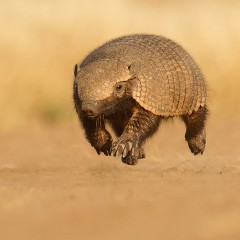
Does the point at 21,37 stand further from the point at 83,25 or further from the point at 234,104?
the point at 234,104

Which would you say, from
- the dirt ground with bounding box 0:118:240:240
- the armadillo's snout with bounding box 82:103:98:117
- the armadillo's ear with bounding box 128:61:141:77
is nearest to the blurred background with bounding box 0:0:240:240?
the dirt ground with bounding box 0:118:240:240

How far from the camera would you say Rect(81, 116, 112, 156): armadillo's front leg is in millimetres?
9648

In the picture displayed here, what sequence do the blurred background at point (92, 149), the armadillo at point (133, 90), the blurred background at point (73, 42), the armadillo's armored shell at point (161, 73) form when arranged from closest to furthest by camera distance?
the blurred background at point (92, 149) → the armadillo at point (133, 90) → the armadillo's armored shell at point (161, 73) → the blurred background at point (73, 42)

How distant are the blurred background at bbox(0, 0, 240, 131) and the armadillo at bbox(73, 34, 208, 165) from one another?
19.0 feet

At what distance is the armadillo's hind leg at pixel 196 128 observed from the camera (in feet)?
34.1

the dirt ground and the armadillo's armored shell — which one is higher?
the armadillo's armored shell

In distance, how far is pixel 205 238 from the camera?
16.0 ft

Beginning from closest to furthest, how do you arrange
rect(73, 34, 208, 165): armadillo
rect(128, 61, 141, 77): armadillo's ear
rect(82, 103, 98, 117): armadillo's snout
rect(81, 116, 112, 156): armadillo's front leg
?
rect(82, 103, 98, 117): armadillo's snout → rect(73, 34, 208, 165): armadillo → rect(128, 61, 141, 77): armadillo's ear → rect(81, 116, 112, 156): armadillo's front leg

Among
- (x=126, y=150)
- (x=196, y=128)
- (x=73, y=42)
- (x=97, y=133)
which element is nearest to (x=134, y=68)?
(x=126, y=150)

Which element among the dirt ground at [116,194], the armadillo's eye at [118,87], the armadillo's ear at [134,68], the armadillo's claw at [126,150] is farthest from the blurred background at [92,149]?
the armadillo's ear at [134,68]

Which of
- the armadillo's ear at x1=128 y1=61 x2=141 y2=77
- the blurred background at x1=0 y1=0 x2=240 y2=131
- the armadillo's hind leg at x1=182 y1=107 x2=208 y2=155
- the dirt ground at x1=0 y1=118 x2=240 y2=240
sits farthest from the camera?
the blurred background at x1=0 y1=0 x2=240 y2=131

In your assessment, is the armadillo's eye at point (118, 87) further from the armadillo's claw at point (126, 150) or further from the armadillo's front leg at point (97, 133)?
the armadillo's front leg at point (97, 133)

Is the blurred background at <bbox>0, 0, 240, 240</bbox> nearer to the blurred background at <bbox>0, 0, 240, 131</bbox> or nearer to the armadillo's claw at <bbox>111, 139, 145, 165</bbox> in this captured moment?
the blurred background at <bbox>0, 0, 240, 131</bbox>

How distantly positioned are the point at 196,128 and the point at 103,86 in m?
2.20
